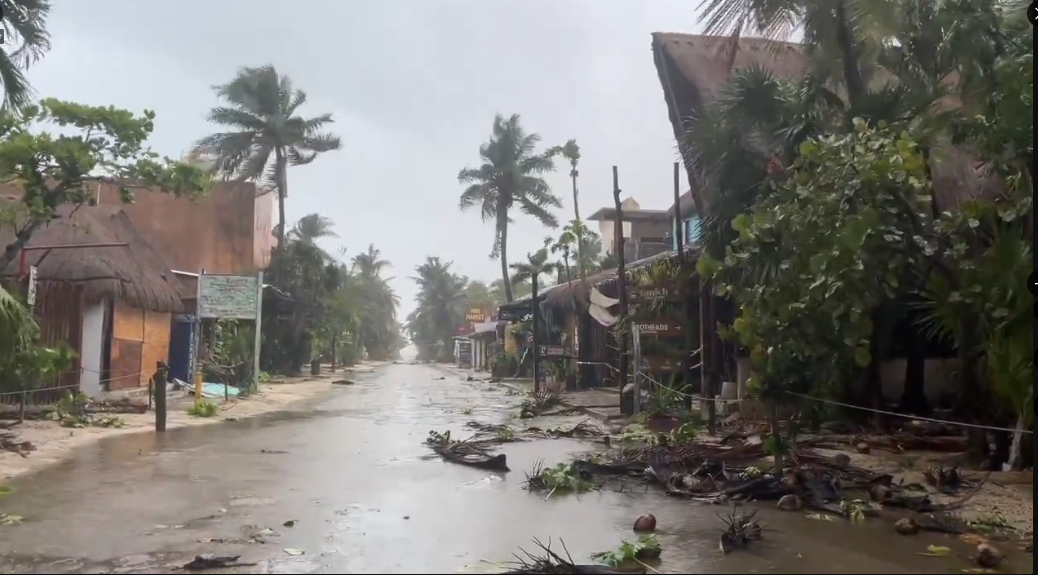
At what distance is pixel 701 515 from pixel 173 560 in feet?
14.3

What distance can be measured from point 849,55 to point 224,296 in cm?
1735

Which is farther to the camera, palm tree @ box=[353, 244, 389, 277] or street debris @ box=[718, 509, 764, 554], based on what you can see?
palm tree @ box=[353, 244, 389, 277]

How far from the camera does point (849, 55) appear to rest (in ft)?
42.9

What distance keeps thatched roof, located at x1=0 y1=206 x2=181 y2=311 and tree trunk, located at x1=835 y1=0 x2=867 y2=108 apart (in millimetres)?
13950

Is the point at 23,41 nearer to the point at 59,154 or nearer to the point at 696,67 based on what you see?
the point at 59,154

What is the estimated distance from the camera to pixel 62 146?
15.5 m

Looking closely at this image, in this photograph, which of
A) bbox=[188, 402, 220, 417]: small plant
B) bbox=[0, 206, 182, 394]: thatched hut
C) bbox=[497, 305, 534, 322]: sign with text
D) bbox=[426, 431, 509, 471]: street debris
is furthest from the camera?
bbox=[497, 305, 534, 322]: sign with text

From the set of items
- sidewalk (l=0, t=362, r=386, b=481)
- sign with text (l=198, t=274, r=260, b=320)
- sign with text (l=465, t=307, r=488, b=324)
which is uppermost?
sign with text (l=465, t=307, r=488, b=324)

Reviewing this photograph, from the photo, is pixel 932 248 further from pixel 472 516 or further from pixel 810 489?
pixel 472 516

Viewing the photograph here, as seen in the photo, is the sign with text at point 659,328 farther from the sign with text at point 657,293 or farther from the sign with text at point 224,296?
the sign with text at point 224,296

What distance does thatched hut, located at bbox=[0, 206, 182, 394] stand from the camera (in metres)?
19.2

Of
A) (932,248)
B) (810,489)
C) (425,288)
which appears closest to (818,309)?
(932,248)

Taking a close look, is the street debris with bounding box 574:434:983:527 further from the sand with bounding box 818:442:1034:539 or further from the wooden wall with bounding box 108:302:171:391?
the wooden wall with bounding box 108:302:171:391

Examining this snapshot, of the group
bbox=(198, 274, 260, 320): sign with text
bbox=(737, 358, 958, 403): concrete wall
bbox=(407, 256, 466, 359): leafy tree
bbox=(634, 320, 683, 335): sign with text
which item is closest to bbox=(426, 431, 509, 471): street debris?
bbox=(634, 320, 683, 335): sign with text
